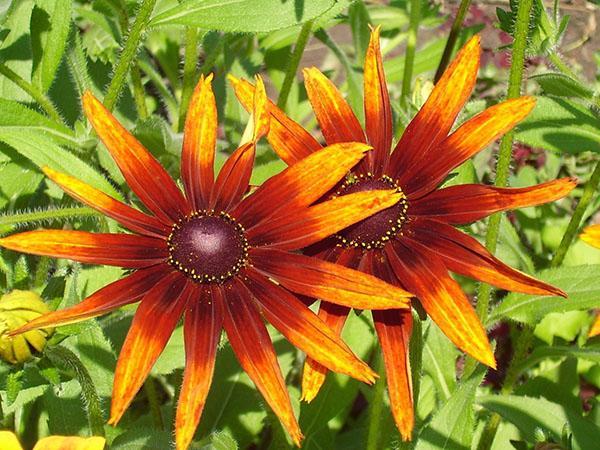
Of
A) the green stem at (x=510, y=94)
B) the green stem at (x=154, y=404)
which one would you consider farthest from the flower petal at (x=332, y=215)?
the green stem at (x=154, y=404)

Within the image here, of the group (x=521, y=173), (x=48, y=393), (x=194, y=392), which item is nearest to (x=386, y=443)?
(x=48, y=393)

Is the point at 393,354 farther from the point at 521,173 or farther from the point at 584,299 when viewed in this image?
the point at 521,173

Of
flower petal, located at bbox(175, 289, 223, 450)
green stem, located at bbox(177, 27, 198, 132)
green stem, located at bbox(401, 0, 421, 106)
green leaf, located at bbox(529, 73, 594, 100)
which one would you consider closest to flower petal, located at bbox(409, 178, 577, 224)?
flower petal, located at bbox(175, 289, 223, 450)

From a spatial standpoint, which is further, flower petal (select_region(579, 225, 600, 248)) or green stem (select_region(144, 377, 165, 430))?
green stem (select_region(144, 377, 165, 430))

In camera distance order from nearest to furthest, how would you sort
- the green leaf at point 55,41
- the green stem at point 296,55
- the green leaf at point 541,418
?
1. the green leaf at point 541,418
2. the green leaf at point 55,41
3. the green stem at point 296,55

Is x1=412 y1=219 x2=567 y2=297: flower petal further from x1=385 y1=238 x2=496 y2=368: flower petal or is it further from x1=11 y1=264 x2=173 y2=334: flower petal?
x1=11 y1=264 x2=173 y2=334: flower petal

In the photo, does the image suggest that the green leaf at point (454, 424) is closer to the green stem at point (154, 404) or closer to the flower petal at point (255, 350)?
the flower petal at point (255, 350)

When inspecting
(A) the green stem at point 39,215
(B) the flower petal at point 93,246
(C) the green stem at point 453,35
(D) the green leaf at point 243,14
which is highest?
(C) the green stem at point 453,35
